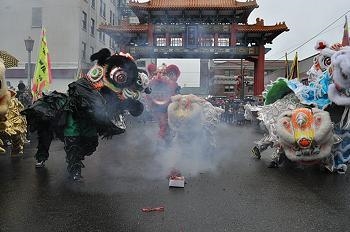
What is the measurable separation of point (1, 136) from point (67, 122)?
2.43 m

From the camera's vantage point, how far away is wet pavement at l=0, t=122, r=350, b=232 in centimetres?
310

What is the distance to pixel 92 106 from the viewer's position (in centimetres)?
434

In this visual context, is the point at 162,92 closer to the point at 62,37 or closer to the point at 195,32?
the point at 195,32

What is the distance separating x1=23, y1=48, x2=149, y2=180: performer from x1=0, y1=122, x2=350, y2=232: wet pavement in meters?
0.49

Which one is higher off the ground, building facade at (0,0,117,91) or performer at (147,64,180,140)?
building facade at (0,0,117,91)

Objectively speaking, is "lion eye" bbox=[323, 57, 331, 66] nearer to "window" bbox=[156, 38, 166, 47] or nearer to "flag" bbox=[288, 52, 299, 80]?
"flag" bbox=[288, 52, 299, 80]

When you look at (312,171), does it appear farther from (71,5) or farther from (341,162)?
(71,5)

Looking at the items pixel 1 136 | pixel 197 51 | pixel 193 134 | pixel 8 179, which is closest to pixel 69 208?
pixel 8 179

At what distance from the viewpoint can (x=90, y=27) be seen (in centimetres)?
2355

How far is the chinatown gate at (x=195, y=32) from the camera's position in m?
19.6

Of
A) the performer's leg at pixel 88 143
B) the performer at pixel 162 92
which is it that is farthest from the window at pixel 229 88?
the performer's leg at pixel 88 143

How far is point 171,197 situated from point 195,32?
58.7 ft

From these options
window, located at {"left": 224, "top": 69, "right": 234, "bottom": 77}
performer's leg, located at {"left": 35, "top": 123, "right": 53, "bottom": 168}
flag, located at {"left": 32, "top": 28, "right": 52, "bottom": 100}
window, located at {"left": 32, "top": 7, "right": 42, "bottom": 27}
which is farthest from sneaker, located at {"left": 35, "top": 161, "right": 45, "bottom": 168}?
window, located at {"left": 224, "top": 69, "right": 234, "bottom": 77}

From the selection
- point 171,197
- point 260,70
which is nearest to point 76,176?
point 171,197
